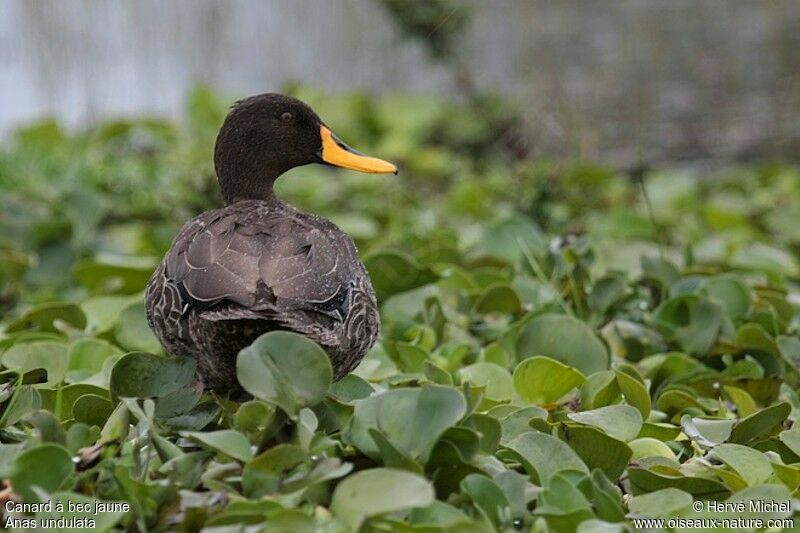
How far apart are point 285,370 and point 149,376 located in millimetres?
503

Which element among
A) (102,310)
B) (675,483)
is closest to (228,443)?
(675,483)

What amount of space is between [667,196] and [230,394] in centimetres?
462

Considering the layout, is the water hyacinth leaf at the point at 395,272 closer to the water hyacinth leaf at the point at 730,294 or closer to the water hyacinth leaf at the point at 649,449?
the water hyacinth leaf at the point at 730,294

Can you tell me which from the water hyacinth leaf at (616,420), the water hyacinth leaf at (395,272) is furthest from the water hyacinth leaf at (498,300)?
the water hyacinth leaf at (616,420)

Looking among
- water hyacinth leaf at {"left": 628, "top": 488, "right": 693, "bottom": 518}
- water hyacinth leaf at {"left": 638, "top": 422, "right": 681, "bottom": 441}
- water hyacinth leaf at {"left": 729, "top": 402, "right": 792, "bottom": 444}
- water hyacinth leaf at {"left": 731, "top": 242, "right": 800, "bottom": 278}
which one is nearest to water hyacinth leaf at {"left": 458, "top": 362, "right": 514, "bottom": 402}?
water hyacinth leaf at {"left": 638, "top": 422, "right": 681, "bottom": 441}

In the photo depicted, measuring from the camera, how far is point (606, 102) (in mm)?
8648

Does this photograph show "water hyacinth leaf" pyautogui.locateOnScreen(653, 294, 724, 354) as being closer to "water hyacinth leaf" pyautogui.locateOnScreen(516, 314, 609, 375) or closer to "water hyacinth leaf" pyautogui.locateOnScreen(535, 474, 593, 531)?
"water hyacinth leaf" pyautogui.locateOnScreen(516, 314, 609, 375)

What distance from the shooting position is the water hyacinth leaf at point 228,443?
2.69m

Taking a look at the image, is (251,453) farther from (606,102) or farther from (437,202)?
(606,102)

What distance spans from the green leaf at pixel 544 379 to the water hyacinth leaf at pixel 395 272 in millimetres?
1081

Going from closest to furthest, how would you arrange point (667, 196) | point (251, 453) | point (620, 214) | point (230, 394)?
1. point (251, 453)
2. point (230, 394)
3. point (620, 214)
4. point (667, 196)

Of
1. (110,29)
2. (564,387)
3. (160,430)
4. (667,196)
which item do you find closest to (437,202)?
(667,196)

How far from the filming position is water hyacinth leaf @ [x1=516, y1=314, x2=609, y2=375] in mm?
3986

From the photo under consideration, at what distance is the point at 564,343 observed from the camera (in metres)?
4.05
